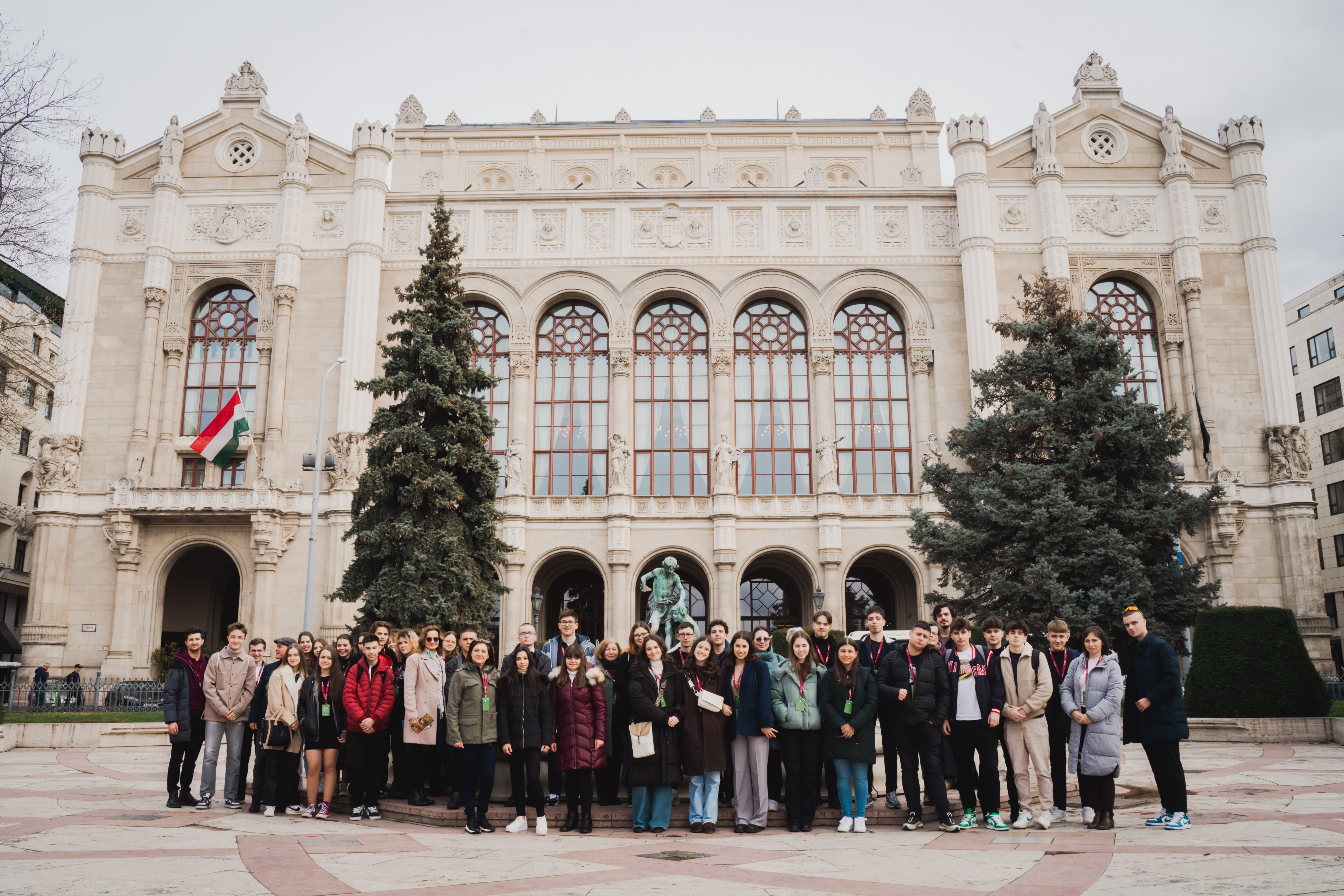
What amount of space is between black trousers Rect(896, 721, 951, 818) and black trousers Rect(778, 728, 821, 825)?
87 centimetres

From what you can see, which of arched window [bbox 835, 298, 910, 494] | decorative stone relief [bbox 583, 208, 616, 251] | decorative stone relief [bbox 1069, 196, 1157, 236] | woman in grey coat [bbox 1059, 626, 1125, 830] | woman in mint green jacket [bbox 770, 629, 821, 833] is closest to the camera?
woman in grey coat [bbox 1059, 626, 1125, 830]

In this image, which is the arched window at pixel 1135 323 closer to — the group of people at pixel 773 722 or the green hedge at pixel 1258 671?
the green hedge at pixel 1258 671

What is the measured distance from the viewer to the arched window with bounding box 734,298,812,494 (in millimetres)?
33875

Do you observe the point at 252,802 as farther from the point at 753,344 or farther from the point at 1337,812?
the point at 753,344

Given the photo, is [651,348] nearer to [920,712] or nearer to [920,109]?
[920,109]

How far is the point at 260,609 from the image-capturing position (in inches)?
1240

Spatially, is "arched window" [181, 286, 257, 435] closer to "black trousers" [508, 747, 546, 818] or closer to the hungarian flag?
the hungarian flag

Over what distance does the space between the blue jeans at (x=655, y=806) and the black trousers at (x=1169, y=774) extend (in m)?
4.63

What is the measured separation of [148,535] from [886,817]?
29793 millimetres

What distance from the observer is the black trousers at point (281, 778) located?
35.1ft

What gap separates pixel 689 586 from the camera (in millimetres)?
35844

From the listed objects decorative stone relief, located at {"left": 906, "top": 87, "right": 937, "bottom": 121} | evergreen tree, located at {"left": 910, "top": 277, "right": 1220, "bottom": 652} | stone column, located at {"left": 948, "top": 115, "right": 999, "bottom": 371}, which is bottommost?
evergreen tree, located at {"left": 910, "top": 277, "right": 1220, "bottom": 652}

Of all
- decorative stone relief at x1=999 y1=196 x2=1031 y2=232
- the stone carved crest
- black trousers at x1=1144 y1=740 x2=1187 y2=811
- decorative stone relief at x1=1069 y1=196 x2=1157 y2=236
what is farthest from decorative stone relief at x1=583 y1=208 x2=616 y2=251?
black trousers at x1=1144 y1=740 x2=1187 y2=811

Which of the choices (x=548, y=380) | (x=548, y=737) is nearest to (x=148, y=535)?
(x=548, y=380)
